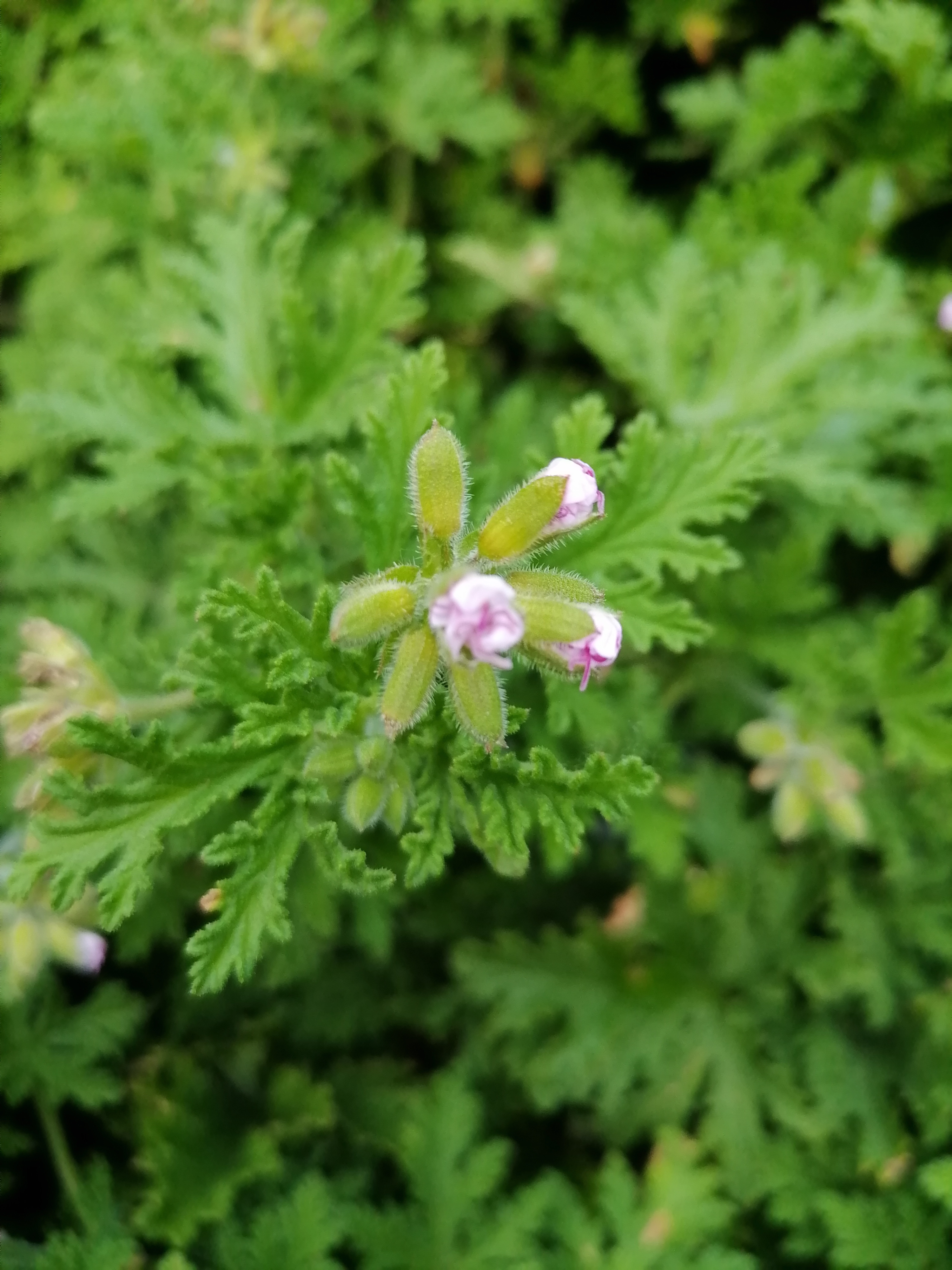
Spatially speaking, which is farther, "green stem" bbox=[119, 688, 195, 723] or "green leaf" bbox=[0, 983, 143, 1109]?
"green leaf" bbox=[0, 983, 143, 1109]

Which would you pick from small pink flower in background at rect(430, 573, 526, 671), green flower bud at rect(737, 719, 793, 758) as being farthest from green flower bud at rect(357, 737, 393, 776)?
green flower bud at rect(737, 719, 793, 758)

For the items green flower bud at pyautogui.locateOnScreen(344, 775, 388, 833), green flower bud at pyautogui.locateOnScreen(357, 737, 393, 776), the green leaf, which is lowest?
the green leaf

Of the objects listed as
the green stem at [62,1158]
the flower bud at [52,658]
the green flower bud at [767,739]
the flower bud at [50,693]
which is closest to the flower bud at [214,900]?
the flower bud at [50,693]

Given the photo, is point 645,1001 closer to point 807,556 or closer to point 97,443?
point 807,556

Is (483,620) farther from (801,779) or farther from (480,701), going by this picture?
(801,779)

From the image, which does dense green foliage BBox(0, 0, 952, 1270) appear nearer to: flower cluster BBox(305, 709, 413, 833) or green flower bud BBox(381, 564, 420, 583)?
flower cluster BBox(305, 709, 413, 833)

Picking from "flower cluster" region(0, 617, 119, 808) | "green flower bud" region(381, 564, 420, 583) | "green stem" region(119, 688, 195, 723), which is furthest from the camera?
"green stem" region(119, 688, 195, 723)

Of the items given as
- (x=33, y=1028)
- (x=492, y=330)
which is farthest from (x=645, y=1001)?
(x=492, y=330)
